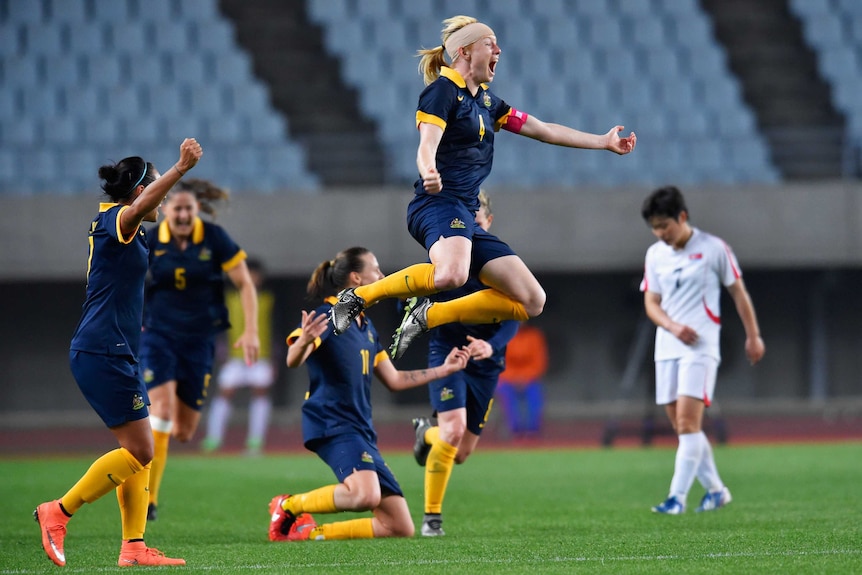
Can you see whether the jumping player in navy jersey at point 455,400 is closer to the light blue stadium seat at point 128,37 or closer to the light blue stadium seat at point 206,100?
the light blue stadium seat at point 206,100

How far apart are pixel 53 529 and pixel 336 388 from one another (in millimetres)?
1687

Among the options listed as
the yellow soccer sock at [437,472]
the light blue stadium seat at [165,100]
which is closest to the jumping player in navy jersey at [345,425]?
the yellow soccer sock at [437,472]

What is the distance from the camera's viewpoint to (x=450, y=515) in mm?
7852

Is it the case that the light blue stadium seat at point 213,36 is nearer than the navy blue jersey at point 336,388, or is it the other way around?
the navy blue jersey at point 336,388

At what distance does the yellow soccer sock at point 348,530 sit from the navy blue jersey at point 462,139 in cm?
182

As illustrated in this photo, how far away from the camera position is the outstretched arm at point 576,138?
6332 mm

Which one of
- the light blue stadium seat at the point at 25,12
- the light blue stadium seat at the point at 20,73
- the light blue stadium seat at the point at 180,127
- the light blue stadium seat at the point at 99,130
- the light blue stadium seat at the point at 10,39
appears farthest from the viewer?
the light blue stadium seat at the point at 25,12

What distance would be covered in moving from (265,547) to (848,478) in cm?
580

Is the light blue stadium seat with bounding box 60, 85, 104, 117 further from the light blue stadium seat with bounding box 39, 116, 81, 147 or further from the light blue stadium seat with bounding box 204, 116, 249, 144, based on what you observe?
the light blue stadium seat with bounding box 204, 116, 249, 144

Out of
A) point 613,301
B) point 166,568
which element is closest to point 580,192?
point 613,301

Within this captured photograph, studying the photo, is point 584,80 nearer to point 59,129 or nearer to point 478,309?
point 59,129

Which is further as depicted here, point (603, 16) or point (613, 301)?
point (603, 16)

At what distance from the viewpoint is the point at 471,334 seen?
703cm

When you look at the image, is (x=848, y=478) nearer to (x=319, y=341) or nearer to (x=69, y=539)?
(x=319, y=341)
